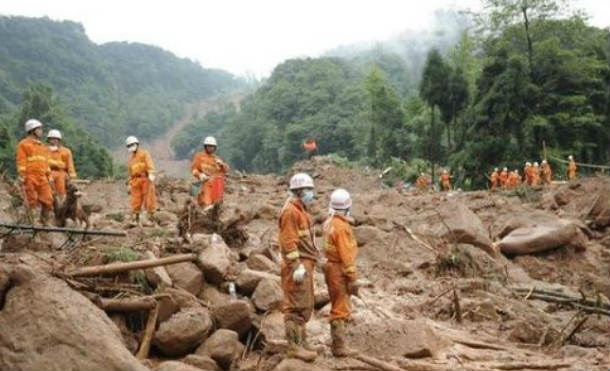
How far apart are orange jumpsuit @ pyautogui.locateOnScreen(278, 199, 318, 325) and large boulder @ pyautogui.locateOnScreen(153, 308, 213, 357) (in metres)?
0.77

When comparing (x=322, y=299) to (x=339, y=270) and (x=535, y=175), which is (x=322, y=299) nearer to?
(x=339, y=270)

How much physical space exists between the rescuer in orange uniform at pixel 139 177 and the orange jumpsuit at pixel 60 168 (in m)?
0.88

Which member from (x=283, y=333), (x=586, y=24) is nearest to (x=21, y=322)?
(x=283, y=333)

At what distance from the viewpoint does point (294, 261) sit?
18.4 feet

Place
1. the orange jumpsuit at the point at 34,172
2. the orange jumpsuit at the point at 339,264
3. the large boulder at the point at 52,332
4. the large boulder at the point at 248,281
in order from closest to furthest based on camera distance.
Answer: the large boulder at the point at 52,332, the orange jumpsuit at the point at 339,264, the large boulder at the point at 248,281, the orange jumpsuit at the point at 34,172

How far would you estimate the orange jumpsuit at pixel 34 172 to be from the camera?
8781 mm

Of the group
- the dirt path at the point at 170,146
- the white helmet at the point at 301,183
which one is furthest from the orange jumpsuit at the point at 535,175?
the dirt path at the point at 170,146

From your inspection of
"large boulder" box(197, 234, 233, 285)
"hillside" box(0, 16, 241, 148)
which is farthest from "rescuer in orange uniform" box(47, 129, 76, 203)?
"hillside" box(0, 16, 241, 148)

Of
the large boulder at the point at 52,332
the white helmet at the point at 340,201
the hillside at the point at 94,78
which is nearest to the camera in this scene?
the large boulder at the point at 52,332

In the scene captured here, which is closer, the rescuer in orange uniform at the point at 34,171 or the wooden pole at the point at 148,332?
the wooden pole at the point at 148,332

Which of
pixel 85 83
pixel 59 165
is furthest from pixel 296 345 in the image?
pixel 85 83

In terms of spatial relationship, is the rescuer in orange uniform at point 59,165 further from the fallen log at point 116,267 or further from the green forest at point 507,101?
the green forest at point 507,101

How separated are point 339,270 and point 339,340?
624 millimetres

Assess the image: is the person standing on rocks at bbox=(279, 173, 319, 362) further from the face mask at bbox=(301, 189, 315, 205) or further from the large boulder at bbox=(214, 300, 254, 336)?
the large boulder at bbox=(214, 300, 254, 336)
